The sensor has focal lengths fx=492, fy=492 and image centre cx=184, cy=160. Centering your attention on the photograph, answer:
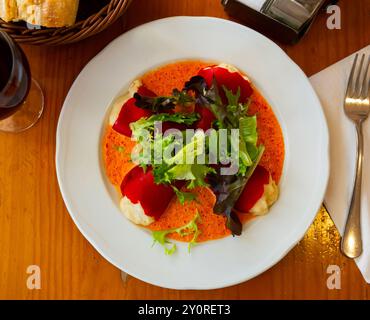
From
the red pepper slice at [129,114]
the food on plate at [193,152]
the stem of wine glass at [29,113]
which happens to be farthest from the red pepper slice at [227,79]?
the stem of wine glass at [29,113]

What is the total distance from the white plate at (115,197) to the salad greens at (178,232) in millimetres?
15

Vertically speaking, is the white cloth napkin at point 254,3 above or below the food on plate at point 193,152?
above

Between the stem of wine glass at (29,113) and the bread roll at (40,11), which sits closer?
the bread roll at (40,11)

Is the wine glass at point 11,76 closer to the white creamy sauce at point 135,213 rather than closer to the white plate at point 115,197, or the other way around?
the white plate at point 115,197

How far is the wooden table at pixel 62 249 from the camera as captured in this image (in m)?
1.00

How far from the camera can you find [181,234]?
3.15 feet

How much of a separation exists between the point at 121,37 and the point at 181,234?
407 mm

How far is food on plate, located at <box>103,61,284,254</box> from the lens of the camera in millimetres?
906

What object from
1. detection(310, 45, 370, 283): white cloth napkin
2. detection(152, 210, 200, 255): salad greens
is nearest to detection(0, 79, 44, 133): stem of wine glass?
detection(152, 210, 200, 255): salad greens

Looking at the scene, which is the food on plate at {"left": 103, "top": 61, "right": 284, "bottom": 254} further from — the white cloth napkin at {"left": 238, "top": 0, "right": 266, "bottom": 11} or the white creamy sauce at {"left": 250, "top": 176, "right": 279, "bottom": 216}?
the white cloth napkin at {"left": 238, "top": 0, "right": 266, "bottom": 11}

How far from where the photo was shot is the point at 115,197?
979 millimetres

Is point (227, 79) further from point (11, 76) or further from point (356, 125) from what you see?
point (11, 76)

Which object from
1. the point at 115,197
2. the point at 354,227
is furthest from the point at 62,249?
the point at 354,227
